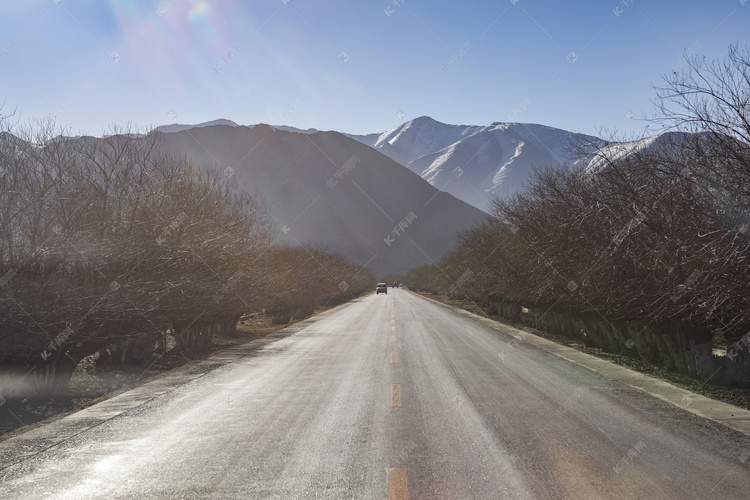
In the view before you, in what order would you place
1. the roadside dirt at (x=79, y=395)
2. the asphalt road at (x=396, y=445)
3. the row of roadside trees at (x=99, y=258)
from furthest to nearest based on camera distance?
the row of roadside trees at (x=99, y=258) < the roadside dirt at (x=79, y=395) < the asphalt road at (x=396, y=445)

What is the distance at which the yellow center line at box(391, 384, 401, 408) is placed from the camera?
8285 mm

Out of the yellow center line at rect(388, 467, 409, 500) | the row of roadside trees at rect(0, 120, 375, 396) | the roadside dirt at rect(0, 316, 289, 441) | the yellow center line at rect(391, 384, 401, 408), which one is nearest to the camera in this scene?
the yellow center line at rect(388, 467, 409, 500)

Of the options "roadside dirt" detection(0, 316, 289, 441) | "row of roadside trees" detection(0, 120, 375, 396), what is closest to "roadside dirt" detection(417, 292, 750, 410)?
"roadside dirt" detection(0, 316, 289, 441)

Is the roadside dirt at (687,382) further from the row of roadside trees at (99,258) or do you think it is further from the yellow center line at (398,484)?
the row of roadside trees at (99,258)

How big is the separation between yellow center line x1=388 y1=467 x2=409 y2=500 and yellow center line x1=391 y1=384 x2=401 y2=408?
119 inches

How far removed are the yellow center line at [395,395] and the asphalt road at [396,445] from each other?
0.03 meters

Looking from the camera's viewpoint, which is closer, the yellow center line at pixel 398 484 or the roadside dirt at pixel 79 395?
the yellow center line at pixel 398 484

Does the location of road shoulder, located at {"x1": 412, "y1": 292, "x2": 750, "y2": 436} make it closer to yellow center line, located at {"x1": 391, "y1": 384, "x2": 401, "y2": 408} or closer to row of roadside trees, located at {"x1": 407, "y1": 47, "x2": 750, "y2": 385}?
row of roadside trees, located at {"x1": 407, "y1": 47, "x2": 750, "y2": 385}

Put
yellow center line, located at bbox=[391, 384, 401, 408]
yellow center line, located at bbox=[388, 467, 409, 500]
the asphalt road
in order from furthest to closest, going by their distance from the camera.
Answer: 1. yellow center line, located at bbox=[391, 384, 401, 408]
2. the asphalt road
3. yellow center line, located at bbox=[388, 467, 409, 500]

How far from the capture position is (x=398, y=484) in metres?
4.77

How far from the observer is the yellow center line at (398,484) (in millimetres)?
4494

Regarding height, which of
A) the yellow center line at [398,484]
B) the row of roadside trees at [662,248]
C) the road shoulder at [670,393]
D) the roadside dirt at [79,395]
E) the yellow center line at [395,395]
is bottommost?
the roadside dirt at [79,395]

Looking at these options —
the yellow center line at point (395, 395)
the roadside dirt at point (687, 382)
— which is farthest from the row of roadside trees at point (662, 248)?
the yellow center line at point (395, 395)

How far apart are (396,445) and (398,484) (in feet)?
4.26
